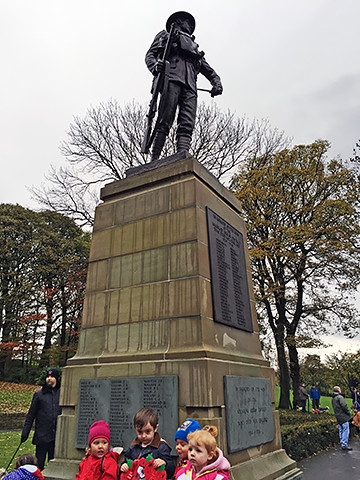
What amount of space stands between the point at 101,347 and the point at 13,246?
28463 mm

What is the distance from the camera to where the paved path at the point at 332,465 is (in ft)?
26.8

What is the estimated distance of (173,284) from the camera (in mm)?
5527

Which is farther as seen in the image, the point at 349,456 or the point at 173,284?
the point at 349,456

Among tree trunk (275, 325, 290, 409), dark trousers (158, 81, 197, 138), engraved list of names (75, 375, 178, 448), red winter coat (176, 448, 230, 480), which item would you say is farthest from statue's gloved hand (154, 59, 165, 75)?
tree trunk (275, 325, 290, 409)

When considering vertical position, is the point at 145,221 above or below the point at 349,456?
above

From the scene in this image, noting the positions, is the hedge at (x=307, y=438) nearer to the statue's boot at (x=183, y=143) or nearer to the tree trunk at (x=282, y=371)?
the statue's boot at (x=183, y=143)

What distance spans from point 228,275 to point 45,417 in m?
3.37

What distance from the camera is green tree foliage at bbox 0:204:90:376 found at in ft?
97.3

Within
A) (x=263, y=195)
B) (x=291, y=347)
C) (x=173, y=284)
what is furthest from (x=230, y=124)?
(x=173, y=284)

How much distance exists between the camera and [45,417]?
235 inches

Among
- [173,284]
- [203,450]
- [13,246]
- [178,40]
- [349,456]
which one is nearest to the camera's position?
[203,450]

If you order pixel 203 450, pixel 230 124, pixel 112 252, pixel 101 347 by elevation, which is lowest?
pixel 203 450

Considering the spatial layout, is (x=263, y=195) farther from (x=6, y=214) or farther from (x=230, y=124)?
(x=6, y=214)

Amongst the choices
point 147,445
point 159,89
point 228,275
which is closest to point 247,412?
point 228,275
